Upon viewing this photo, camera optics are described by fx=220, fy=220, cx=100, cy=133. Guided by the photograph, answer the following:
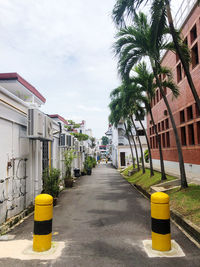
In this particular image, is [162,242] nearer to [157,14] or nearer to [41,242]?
[41,242]

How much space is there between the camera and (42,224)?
4.25 meters

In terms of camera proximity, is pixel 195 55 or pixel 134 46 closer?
pixel 134 46

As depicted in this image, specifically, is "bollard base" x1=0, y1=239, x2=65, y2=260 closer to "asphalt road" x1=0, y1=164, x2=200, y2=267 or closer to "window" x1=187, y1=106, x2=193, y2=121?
"asphalt road" x1=0, y1=164, x2=200, y2=267

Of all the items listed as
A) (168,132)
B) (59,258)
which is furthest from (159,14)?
(168,132)

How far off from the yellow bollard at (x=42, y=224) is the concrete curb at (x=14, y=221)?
182 centimetres

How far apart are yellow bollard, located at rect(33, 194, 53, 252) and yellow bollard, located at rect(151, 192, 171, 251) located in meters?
2.09

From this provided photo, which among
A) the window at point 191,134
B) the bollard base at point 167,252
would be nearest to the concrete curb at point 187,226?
the bollard base at point 167,252

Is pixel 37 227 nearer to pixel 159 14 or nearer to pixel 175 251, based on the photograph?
pixel 175 251

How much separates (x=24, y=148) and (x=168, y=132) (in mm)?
17480

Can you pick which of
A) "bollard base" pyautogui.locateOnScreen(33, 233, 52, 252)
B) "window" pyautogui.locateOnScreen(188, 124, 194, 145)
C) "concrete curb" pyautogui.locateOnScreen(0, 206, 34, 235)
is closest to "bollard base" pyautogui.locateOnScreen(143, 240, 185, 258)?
"bollard base" pyautogui.locateOnScreen(33, 233, 52, 252)

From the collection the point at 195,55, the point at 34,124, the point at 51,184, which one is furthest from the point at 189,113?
the point at 34,124

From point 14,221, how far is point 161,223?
14.3ft

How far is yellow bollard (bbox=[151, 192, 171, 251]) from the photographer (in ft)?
14.0

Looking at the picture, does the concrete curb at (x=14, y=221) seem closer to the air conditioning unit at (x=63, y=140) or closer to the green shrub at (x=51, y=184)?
the green shrub at (x=51, y=184)
